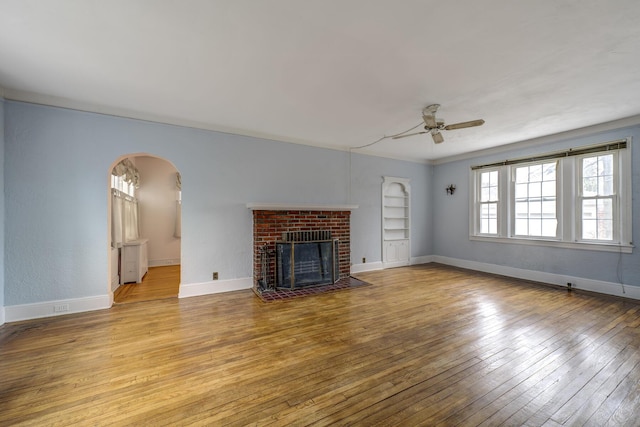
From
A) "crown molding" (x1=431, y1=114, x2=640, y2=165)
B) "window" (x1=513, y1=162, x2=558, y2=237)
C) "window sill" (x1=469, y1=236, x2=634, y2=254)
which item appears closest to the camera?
"crown molding" (x1=431, y1=114, x2=640, y2=165)

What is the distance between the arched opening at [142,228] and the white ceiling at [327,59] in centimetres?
128

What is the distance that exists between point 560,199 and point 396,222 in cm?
299

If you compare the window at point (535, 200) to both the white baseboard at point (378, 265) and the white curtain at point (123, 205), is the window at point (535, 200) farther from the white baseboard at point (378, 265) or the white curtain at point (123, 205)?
the white curtain at point (123, 205)

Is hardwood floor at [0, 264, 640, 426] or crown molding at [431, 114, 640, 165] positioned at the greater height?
crown molding at [431, 114, 640, 165]

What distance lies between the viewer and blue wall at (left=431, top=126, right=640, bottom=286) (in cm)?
396

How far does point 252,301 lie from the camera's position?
151 inches

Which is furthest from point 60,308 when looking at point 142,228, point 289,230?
point 142,228

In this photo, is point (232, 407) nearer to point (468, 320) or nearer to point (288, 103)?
point (468, 320)

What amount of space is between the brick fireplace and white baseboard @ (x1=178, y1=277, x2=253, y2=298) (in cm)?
18

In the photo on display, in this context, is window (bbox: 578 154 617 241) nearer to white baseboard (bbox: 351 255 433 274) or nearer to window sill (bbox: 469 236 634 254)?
window sill (bbox: 469 236 634 254)

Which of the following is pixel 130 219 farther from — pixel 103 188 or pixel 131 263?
pixel 103 188

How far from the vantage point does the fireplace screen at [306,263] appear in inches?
173

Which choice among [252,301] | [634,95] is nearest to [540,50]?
[634,95]

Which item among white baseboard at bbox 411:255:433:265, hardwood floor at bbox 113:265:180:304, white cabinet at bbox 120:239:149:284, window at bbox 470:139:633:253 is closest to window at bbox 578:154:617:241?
window at bbox 470:139:633:253
